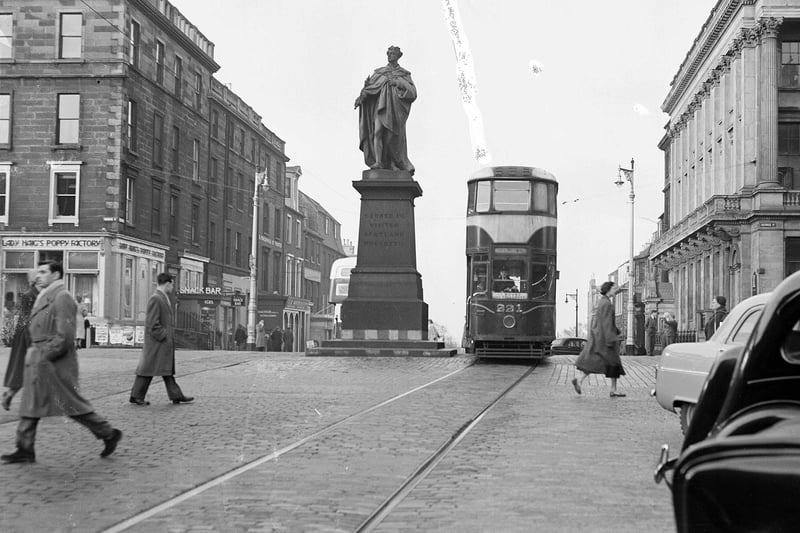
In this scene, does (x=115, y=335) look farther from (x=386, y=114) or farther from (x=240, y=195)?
(x=240, y=195)

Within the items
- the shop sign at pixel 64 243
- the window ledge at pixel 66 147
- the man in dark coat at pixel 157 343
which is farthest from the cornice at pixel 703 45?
the man in dark coat at pixel 157 343

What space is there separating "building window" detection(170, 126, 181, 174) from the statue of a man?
2334 cm

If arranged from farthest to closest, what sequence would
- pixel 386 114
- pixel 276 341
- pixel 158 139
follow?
pixel 158 139 → pixel 276 341 → pixel 386 114

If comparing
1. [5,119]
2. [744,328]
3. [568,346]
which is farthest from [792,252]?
[744,328]

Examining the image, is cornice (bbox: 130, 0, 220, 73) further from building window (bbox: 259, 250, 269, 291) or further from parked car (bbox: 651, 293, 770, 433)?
parked car (bbox: 651, 293, 770, 433)

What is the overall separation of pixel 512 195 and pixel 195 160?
29.7 meters

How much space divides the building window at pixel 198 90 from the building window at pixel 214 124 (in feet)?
7.41

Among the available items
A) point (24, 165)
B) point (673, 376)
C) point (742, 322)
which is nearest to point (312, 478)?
point (673, 376)

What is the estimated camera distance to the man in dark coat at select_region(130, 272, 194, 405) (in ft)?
42.4

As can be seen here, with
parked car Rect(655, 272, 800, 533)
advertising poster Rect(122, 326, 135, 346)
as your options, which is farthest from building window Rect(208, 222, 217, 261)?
parked car Rect(655, 272, 800, 533)

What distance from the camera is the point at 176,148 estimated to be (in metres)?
50.2

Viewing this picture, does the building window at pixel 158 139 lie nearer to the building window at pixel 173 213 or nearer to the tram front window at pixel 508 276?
the building window at pixel 173 213

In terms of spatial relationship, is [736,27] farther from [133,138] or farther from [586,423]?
[586,423]

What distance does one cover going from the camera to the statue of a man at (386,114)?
27.5m
